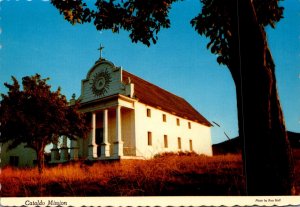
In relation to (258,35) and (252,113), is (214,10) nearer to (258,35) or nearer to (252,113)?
(258,35)

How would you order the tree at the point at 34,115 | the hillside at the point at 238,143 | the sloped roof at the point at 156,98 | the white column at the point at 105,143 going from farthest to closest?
the sloped roof at the point at 156,98
the white column at the point at 105,143
the tree at the point at 34,115
the hillside at the point at 238,143

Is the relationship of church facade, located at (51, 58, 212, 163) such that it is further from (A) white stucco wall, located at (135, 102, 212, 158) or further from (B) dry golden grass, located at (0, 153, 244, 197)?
(B) dry golden grass, located at (0, 153, 244, 197)

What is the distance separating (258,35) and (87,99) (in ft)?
54.0

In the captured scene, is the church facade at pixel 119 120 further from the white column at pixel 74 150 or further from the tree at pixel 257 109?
the tree at pixel 257 109


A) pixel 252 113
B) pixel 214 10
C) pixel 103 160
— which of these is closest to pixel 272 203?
pixel 252 113

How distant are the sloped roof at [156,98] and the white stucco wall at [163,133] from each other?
401mm

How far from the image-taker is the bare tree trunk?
5.12 meters

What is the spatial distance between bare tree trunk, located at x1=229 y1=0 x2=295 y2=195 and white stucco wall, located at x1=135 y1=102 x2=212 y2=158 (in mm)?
12131

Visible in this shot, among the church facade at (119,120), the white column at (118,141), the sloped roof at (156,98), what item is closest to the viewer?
the white column at (118,141)

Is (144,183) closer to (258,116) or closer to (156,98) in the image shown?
(258,116)

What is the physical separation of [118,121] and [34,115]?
7174 millimetres

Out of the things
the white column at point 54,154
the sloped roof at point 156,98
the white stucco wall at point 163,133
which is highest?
the sloped roof at point 156,98

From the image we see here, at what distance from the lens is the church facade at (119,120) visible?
19.1 metres

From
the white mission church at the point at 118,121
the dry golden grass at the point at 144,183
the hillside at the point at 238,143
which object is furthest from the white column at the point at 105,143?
the dry golden grass at the point at 144,183
